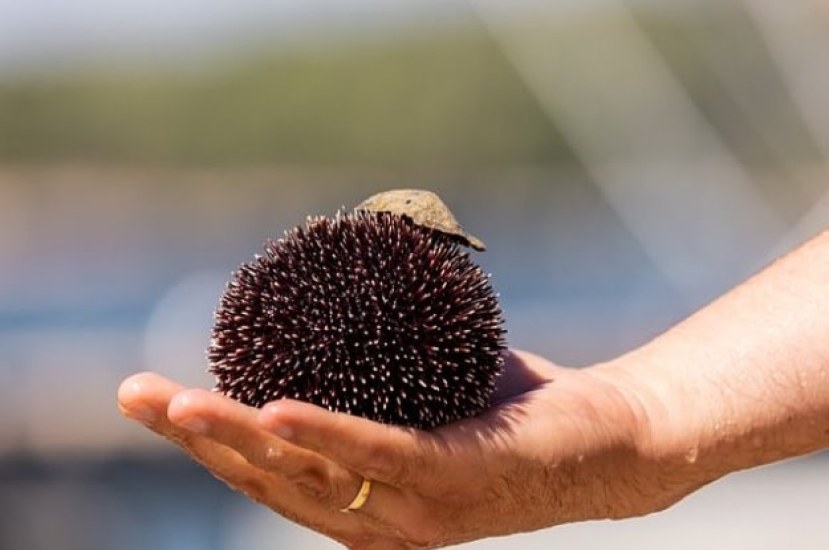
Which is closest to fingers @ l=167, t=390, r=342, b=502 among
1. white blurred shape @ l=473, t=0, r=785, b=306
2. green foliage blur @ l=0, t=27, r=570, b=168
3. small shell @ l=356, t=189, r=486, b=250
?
small shell @ l=356, t=189, r=486, b=250

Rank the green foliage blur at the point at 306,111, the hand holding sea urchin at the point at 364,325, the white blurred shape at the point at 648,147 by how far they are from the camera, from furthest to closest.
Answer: the green foliage blur at the point at 306,111 < the white blurred shape at the point at 648,147 < the hand holding sea urchin at the point at 364,325

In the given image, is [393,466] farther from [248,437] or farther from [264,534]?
[264,534]

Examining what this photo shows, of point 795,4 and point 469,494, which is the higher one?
point 795,4

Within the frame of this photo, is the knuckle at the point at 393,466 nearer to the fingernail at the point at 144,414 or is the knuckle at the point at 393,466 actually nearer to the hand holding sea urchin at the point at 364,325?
the hand holding sea urchin at the point at 364,325

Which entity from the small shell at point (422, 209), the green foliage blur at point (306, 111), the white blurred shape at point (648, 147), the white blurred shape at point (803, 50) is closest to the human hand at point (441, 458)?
the small shell at point (422, 209)

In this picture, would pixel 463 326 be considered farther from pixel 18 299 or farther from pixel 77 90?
pixel 77 90

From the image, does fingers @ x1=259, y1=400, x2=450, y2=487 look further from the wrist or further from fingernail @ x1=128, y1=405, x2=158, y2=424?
the wrist

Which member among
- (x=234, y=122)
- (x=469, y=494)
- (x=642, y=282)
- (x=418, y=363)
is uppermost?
(x=234, y=122)

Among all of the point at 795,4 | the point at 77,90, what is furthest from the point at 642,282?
the point at 77,90
